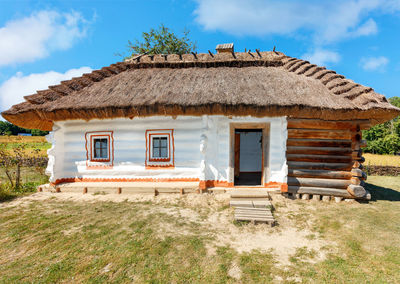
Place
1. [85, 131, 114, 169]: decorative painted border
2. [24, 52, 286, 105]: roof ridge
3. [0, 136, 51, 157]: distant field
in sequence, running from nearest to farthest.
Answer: [85, 131, 114, 169]: decorative painted border, [24, 52, 286, 105]: roof ridge, [0, 136, 51, 157]: distant field

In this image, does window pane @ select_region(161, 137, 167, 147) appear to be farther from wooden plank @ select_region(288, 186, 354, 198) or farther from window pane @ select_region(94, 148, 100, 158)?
wooden plank @ select_region(288, 186, 354, 198)

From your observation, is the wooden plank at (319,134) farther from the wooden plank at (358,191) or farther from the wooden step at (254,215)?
the wooden step at (254,215)

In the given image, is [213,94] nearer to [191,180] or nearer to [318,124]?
[191,180]

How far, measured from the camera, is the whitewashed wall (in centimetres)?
641

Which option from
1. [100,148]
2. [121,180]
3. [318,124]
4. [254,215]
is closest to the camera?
[254,215]

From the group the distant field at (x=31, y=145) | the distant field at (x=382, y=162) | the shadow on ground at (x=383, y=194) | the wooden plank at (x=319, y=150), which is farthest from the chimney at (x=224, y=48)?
the distant field at (x=31, y=145)

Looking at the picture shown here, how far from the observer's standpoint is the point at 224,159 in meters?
6.53

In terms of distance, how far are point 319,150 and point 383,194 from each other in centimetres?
341

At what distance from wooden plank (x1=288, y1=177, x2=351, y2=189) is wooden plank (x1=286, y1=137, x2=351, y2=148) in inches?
44.6

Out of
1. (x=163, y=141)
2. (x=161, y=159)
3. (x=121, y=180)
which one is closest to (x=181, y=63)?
(x=163, y=141)

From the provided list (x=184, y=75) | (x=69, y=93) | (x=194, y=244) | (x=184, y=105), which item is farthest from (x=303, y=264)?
(x=69, y=93)

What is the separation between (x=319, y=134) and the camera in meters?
6.34

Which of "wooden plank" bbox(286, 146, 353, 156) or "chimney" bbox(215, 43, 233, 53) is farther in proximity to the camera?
"chimney" bbox(215, 43, 233, 53)

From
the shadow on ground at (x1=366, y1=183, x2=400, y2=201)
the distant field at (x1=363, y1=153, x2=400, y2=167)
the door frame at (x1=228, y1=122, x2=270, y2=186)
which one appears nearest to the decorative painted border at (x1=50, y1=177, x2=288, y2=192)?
the door frame at (x1=228, y1=122, x2=270, y2=186)
